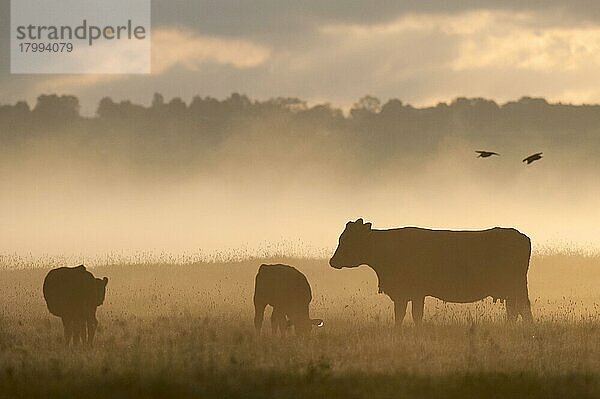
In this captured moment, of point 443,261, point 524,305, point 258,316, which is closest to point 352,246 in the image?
point 443,261

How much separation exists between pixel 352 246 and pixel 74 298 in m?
7.00

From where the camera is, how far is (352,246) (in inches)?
925

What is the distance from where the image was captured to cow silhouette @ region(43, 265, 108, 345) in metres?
18.0

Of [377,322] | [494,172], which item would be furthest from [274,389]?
[494,172]

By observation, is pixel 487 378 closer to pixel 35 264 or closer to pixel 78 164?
pixel 35 264

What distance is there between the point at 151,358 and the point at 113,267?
18251mm

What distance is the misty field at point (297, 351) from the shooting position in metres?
13.5

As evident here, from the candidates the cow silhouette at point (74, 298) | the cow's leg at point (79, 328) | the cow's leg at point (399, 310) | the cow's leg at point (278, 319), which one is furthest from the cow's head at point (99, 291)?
the cow's leg at point (399, 310)

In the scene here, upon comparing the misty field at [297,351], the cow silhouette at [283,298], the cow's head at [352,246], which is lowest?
the misty field at [297,351]

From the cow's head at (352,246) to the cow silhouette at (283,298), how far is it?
3.04 m

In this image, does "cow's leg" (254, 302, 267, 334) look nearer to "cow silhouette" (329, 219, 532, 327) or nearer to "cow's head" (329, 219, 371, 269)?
"cow silhouette" (329, 219, 532, 327)

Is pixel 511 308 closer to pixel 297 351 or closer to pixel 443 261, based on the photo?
pixel 443 261

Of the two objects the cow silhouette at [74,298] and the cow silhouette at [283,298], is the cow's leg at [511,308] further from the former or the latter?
the cow silhouette at [74,298]

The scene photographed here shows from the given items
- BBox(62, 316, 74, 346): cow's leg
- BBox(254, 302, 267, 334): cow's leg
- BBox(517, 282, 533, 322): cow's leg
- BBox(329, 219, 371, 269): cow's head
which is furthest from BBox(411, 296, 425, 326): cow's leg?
BBox(62, 316, 74, 346): cow's leg
